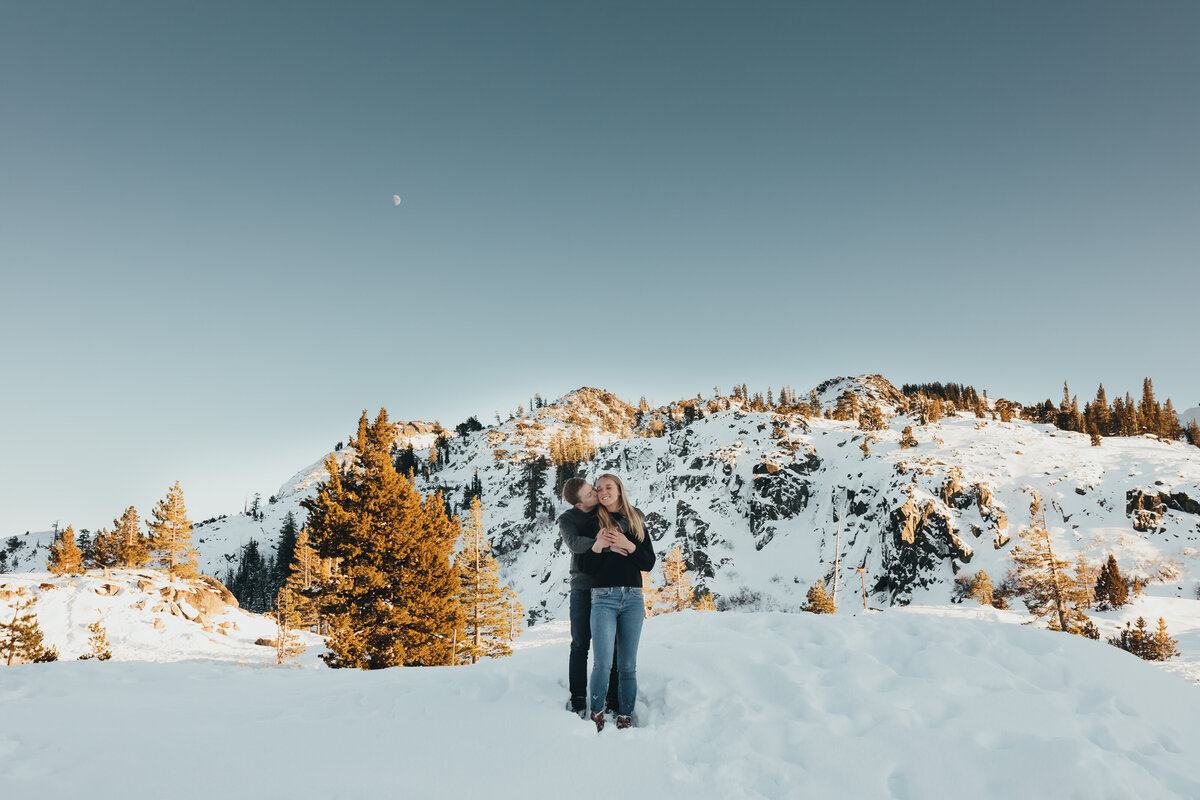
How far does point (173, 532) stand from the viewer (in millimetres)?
43969

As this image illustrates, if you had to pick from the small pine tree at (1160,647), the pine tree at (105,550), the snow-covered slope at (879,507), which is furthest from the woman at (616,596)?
the pine tree at (105,550)

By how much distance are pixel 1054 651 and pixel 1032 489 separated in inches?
2318

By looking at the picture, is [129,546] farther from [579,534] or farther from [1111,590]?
[1111,590]

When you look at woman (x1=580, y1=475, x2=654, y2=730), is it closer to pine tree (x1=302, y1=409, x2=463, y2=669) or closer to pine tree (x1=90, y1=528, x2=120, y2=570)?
pine tree (x1=302, y1=409, x2=463, y2=669)

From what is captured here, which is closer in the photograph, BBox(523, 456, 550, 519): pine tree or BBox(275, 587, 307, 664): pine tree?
BBox(275, 587, 307, 664): pine tree

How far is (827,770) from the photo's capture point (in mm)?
4027

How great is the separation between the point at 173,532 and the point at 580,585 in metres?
53.6

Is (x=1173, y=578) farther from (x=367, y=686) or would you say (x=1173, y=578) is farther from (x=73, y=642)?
(x=73, y=642)

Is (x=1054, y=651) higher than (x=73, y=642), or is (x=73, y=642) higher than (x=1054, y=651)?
(x=1054, y=651)

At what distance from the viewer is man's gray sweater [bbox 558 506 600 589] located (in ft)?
17.8

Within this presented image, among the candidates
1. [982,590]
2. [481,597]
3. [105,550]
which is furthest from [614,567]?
[105,550]

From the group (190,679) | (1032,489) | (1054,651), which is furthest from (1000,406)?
(190,679)

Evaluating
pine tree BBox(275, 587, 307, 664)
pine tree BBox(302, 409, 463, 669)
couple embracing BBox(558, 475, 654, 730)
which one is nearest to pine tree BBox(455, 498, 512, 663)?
pine tree BBox(275, 587, 307, 664)

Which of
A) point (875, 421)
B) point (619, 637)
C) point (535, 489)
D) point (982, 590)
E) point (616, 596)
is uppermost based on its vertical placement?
point (875, 421)
